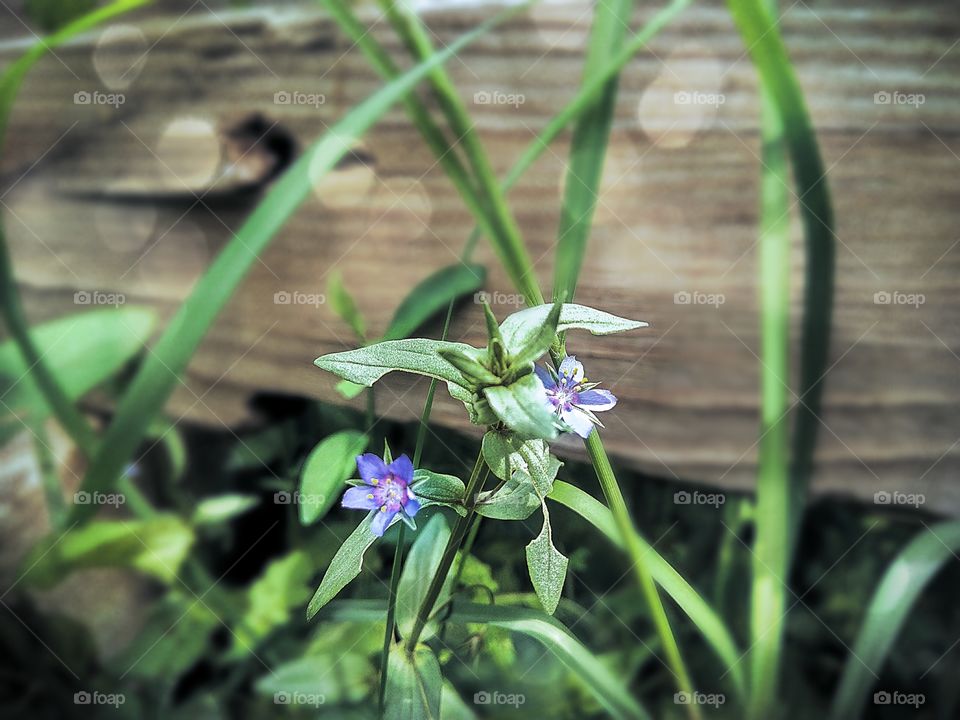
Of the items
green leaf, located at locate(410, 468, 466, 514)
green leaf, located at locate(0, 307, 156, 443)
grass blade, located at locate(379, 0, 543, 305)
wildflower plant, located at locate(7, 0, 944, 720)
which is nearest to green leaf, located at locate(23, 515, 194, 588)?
wildflower plant, located at locate(7, 0, 944, 720)

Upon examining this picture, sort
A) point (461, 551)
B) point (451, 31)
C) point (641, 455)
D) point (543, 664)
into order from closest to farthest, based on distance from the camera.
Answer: point (461, 551)
point (543, 664)
point (641, 455)
point (451, 31)

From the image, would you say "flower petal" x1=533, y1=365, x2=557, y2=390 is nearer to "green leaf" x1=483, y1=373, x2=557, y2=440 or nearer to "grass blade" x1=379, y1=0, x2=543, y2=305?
"green leaf" x1=483, y1=373, x2=557, y2=440

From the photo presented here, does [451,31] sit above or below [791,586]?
above

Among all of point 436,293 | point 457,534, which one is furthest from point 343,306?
point 457,534

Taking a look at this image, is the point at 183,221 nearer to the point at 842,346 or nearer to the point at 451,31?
the point at 451,31

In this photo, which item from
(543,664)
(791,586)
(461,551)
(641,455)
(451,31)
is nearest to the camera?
(461,551)

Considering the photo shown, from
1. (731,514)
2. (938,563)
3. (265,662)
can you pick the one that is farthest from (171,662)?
(938,563)

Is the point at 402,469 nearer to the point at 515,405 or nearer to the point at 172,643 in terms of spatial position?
the point at 515,405
